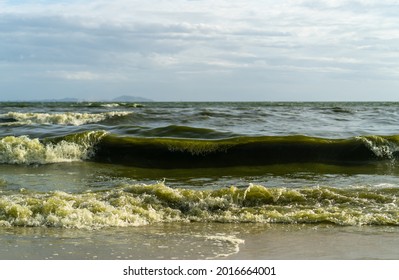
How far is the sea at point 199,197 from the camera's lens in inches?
239

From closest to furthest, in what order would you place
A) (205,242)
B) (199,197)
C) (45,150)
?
1. (205,242)
2. (199,197)
3. (45,150)

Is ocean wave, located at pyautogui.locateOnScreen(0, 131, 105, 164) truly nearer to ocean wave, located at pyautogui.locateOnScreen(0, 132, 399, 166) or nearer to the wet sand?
ocean wave, located at pyautogui.locateOnScreen(0, 132, 399, 166)

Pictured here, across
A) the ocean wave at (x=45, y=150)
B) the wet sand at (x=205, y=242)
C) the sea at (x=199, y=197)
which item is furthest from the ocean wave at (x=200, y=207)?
the ocean wave at (x=45, y=150)

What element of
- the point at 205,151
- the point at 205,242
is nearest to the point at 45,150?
the point at 205,151

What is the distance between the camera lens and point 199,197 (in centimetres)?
864

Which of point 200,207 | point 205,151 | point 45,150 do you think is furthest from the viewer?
point 45,150

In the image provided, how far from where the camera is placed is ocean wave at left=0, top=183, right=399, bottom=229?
7.45m

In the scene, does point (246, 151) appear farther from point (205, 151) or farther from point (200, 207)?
point (200, 207)

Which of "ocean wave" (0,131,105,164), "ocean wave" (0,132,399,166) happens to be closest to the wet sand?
"ocean wave" (0,132,399,166)

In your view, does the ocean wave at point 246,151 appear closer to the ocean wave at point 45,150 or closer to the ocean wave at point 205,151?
the ocean wave at point 205,151

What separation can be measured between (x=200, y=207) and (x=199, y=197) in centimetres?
30

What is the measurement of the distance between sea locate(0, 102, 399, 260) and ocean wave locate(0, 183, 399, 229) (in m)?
0.02

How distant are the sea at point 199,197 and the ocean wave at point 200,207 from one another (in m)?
0.02
